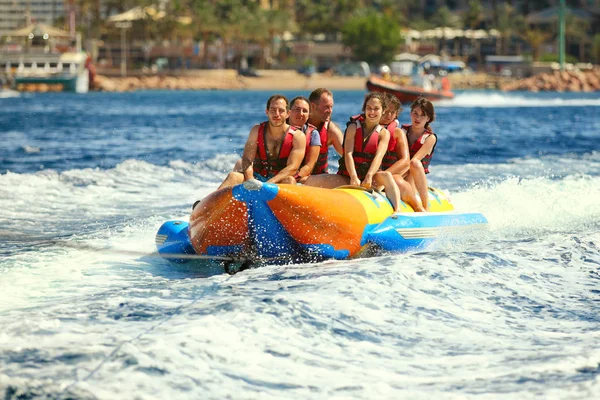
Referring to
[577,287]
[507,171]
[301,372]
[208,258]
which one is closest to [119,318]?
[301,372]

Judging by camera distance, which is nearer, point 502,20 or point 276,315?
point 276,315

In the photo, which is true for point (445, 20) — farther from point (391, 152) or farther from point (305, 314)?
point (305, 314)

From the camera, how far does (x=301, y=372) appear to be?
205 inches

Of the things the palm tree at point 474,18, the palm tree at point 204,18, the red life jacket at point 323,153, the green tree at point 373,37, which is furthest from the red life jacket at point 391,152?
the palm tree at point 474,18

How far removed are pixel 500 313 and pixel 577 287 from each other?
3.54 feet

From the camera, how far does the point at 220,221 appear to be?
7.50 meters

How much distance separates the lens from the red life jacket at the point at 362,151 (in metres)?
8.51

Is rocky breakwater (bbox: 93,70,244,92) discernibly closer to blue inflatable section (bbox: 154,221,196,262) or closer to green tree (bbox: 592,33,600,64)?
green tree (bbox: 592,33,600,64)

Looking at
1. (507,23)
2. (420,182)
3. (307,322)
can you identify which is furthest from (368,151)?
(507,23)

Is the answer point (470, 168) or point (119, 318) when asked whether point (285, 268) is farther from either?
point (470, 168)

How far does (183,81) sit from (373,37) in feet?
60.5

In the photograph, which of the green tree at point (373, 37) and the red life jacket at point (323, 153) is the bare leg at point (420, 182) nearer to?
the red life jacket at point (323, 153)

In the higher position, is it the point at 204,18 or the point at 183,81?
the point at 204,18

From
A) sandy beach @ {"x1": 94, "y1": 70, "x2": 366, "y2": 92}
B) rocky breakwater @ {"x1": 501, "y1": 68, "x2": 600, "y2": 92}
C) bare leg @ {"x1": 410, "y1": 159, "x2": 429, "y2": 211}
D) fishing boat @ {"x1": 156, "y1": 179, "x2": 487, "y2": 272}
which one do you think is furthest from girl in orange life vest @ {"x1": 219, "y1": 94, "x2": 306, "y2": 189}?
sandy beach @ {"x1": 94, "y1": 70, "x2": 366, "y2": 92}
